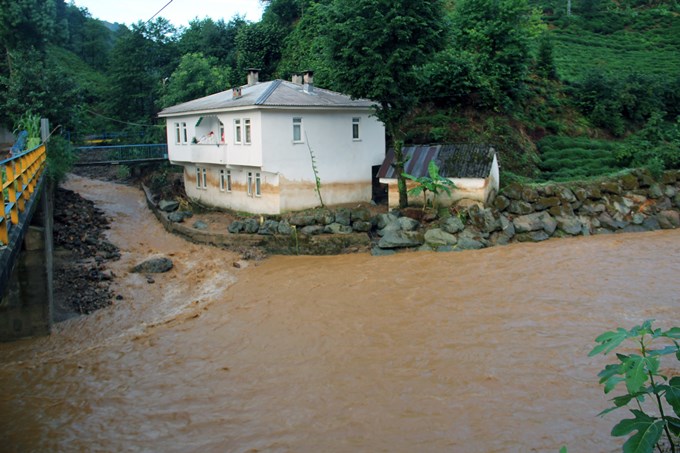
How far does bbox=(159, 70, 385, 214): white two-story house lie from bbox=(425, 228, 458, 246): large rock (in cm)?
516

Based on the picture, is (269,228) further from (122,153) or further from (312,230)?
(122,153)

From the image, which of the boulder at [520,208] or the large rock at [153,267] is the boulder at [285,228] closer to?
the large rock at [153,267]

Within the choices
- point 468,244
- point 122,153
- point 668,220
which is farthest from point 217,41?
point 668,220

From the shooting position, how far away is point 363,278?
16.9m

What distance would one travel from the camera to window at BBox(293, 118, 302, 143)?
2217 centimetres

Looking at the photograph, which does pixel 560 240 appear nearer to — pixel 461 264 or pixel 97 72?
pixel 461 264

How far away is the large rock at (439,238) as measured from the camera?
63.9 ft

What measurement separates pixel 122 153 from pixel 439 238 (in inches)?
769

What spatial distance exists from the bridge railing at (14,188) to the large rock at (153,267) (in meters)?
5.42

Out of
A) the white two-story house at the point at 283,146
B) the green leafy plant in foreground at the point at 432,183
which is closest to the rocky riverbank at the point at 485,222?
the green leafy plant in foreground at the point at 432,183

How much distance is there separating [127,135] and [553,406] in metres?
34.0

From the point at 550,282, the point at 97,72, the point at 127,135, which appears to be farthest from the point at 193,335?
the point at 97,72

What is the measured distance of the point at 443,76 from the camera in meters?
27.2

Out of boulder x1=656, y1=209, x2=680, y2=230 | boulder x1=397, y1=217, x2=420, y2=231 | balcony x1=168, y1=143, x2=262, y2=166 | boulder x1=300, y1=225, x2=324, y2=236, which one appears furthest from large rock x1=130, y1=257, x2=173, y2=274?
boulder x1=656, y1=209, x2=680, y2=230
